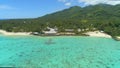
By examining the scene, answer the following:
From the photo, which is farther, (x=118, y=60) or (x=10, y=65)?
(x=118, y=60)

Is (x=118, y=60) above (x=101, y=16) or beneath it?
beneath

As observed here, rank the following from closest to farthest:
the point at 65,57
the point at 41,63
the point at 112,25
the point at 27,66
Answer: the point at 27,66 → the point at 41,63 → the point at 65,57 → the point at 112,25

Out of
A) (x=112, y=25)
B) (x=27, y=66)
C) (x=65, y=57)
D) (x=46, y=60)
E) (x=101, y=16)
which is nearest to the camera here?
(x=27, y=66)

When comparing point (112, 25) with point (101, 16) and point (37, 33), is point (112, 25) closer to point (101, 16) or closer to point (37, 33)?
point (37, 33)

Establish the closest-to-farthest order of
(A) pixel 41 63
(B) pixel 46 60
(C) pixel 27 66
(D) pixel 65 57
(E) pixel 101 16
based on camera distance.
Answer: (C) pixel 27 66 < (A) pixel 41 63 < (B) pixel 46 60 < (D) pixel 65 57 < (E) pixel 101 16

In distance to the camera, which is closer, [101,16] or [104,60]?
[104,60]

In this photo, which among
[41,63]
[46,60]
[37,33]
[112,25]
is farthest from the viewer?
[112,25]

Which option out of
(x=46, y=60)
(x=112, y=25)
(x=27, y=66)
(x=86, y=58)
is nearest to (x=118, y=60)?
(x=86, y=58)

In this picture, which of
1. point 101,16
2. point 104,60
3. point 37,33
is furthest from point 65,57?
point 101,16

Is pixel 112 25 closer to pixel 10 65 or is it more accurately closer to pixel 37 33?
pixel 37 33
